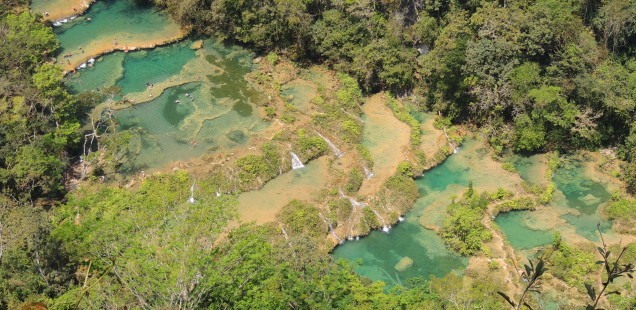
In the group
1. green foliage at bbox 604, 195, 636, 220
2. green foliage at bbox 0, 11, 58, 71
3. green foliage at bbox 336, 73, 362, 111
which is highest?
green foliage at bbox 0, 11, 58, 71

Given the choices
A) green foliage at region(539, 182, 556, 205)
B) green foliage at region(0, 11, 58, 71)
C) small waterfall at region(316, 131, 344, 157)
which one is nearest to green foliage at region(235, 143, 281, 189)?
small waterfall at region(316, 131, 344, 157)

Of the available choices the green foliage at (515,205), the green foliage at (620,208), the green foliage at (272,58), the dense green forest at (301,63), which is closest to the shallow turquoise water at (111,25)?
the dense green forest at (301,63)

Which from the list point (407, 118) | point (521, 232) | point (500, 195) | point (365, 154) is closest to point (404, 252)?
point (521, 232)

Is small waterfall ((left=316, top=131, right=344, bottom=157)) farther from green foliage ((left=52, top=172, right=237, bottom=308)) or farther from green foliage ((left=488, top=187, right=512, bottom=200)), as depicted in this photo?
green foliage ((left=52, top=172, right=237, bottom=308))

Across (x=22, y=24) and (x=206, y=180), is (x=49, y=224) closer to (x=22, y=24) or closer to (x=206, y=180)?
(x=206, y=180)

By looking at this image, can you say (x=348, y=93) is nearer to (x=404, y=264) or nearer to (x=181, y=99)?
(x=181, y=99)

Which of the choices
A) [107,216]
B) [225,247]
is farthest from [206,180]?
[225,247]

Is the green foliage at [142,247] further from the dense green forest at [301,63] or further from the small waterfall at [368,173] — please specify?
the small waterfall at [368,173]
